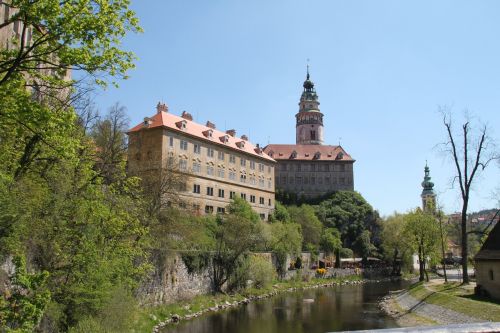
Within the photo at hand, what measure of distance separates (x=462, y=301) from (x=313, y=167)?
72.0 meters

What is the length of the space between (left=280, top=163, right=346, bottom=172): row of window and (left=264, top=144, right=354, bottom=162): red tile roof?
56.3 inches

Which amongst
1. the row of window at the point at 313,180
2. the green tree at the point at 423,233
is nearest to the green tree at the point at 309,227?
the green tree at the point at 423,233

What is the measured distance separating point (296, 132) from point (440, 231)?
2815 inches

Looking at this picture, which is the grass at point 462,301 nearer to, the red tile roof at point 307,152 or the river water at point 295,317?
the river water at point 295,317

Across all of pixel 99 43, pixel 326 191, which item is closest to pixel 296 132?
pixel 326 191

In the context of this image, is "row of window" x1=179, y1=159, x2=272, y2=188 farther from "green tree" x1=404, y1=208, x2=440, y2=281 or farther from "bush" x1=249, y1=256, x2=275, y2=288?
"green tree" x1=404, y1=208, x2=440, y2=281

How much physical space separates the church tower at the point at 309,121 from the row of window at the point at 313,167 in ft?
43.4

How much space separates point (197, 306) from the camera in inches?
1261

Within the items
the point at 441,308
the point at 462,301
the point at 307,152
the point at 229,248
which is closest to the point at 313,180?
the point at 307,152

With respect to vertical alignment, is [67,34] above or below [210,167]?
below

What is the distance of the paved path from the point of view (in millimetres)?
22297

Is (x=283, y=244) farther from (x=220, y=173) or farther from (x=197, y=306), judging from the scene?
(x=197, y=306)

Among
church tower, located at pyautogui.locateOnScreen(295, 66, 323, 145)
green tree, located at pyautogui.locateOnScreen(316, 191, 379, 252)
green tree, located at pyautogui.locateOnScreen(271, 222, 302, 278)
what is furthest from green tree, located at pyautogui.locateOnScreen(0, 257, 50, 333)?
church tower, located at pyautogui.locateOnScreen(295, 66, 323, 145)

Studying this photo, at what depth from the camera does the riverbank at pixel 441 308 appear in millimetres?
21694
